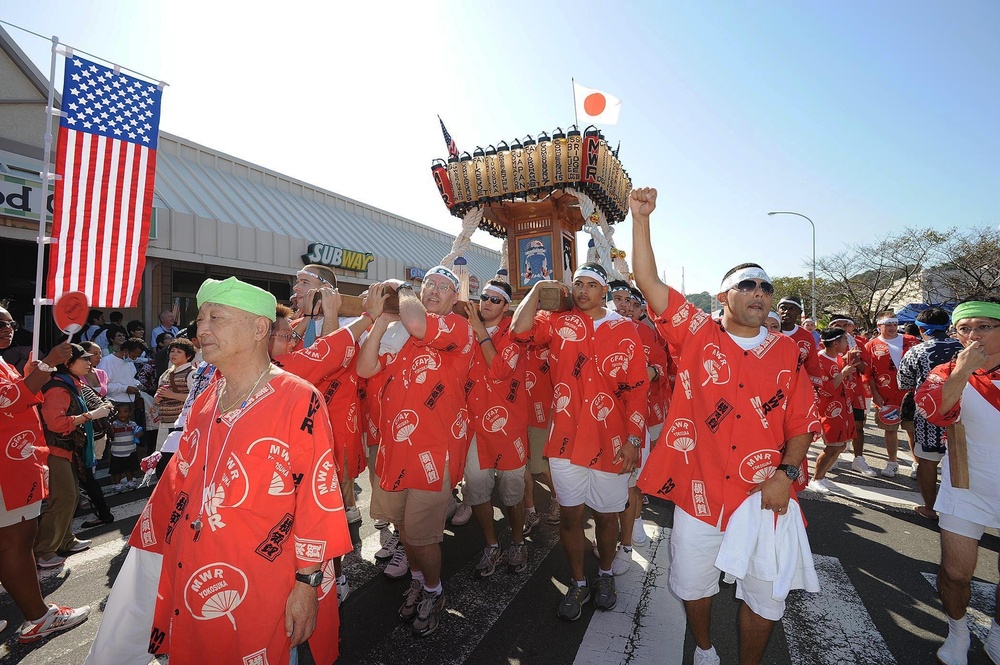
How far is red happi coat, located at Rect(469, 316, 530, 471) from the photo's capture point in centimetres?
407

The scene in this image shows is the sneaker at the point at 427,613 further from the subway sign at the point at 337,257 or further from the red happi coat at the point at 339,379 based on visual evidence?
the subway sign at the point at 337,257

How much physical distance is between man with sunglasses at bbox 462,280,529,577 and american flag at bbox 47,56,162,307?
3009mm

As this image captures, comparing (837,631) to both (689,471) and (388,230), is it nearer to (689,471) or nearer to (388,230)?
(689,471)

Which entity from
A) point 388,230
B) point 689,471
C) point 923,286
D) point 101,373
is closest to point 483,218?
point 101,373

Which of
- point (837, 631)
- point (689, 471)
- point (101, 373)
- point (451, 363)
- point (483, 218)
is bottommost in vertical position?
point (837, 631)

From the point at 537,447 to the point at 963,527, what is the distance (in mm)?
3406

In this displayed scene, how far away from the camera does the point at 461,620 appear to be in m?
3.24

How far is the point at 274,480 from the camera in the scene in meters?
1.78

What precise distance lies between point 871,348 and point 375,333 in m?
7.83

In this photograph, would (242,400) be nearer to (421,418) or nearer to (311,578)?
(311,578)

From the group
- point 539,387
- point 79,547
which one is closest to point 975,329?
point 539,387

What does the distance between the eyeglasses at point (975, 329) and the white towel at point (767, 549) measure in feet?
5.32

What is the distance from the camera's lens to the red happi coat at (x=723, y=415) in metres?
2.58

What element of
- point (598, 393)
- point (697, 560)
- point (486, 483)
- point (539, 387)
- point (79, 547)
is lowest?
point (79, 547)
